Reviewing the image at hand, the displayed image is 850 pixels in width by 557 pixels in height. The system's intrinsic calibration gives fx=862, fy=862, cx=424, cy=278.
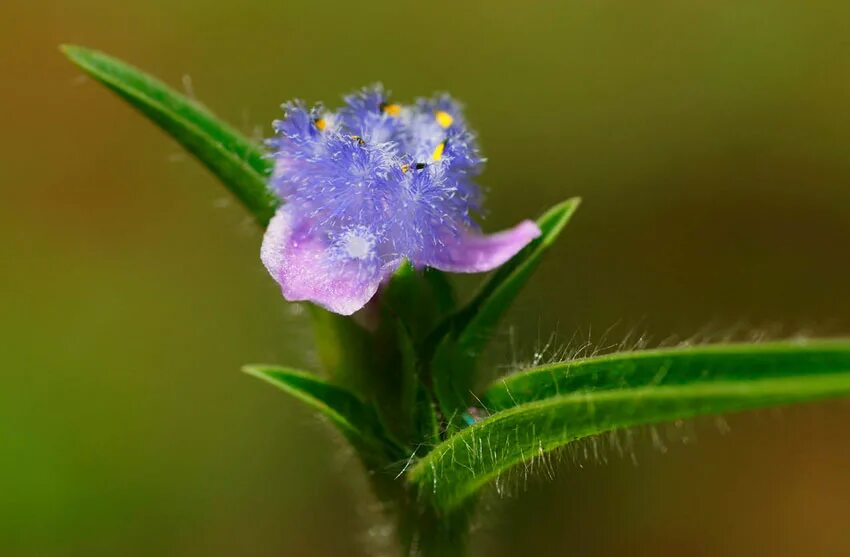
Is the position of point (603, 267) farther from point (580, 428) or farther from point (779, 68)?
point (580, 428)

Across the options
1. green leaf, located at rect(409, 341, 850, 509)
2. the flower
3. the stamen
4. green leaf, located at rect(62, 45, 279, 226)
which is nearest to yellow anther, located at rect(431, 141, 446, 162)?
the flower

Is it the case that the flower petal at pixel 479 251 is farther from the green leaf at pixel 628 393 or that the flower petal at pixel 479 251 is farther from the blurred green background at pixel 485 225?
the blurred green background at pixel 485 225

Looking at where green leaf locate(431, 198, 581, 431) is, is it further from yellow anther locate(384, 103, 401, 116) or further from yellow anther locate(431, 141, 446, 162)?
yellow anther locate(384, 103, 401, 116)

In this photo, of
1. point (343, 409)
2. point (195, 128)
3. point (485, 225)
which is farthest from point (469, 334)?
point (485, 225)

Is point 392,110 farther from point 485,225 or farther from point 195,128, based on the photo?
point 485,225

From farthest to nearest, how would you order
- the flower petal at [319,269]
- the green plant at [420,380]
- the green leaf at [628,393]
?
the flower petal at [319,269] < the green plant at [420,380] < the green leaf at [628,393]

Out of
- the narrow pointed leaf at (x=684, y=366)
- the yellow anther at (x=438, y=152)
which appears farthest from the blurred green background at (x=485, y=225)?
the narrow pointed leaf at (x=684, y=366)
